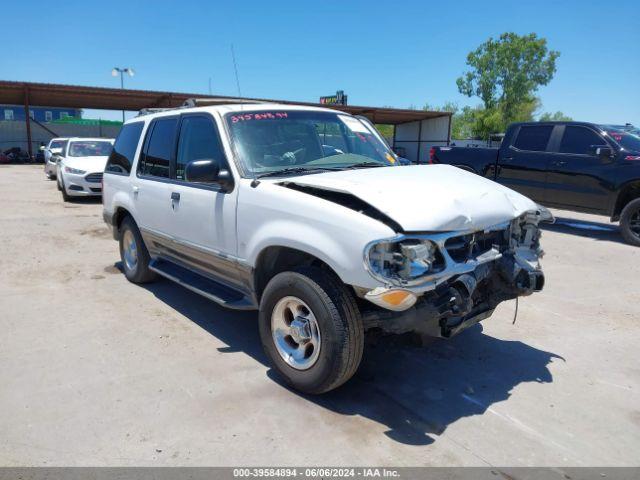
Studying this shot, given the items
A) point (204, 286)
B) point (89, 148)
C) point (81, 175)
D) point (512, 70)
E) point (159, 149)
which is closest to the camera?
point (204, 286)

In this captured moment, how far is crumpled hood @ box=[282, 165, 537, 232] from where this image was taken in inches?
113

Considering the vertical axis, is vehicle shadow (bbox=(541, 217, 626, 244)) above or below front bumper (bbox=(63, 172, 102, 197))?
below

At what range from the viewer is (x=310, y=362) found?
3.25 meters

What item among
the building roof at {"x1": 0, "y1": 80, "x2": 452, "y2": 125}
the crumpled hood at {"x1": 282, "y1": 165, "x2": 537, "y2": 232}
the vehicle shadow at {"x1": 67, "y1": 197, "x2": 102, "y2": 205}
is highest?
the building roof at {"x1": 0, "y1": 80, "x2": 452, "y2": 125}

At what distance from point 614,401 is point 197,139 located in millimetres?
3897

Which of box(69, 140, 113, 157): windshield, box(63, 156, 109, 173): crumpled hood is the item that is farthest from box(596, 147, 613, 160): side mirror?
box(69, 140, 113, 157): windshield

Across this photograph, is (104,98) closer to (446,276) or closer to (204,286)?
(204,286)

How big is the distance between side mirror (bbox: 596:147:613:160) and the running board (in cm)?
777

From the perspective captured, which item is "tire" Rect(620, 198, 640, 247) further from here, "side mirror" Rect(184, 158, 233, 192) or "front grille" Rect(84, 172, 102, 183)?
"front grille" Rect(84, 172, 102, 183)

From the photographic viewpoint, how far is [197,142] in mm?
4336

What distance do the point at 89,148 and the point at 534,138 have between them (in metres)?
12.1

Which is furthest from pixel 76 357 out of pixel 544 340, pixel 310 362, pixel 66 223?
pixel 66 223

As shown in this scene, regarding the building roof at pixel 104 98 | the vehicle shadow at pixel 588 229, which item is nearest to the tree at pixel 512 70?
the building roof at pixel 104 98

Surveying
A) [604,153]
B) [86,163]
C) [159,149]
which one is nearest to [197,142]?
[159,149]
